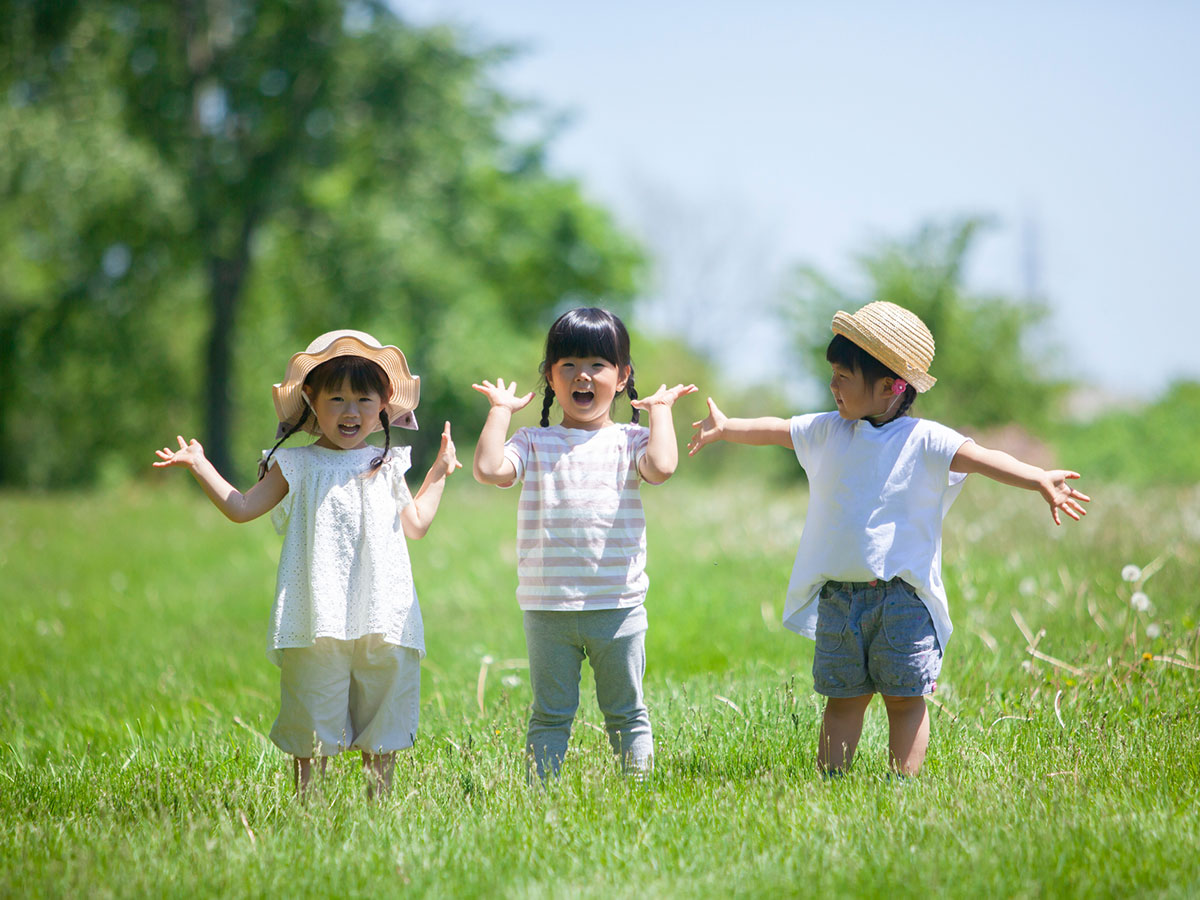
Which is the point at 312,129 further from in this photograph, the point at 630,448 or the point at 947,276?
the point at 630,448

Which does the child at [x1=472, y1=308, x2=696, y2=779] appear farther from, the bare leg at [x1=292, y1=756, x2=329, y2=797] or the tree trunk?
the tree trunk

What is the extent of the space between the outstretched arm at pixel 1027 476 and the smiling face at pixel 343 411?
7.38 ft

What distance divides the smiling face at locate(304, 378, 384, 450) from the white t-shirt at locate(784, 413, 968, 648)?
173 centimetres

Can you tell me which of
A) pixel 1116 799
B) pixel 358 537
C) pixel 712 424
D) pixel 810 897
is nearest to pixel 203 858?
pixel 358 537

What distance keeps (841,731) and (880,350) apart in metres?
1.45

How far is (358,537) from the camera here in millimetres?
4047

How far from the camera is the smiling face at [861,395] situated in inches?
161

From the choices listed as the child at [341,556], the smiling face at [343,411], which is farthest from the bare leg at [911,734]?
the smiling face at [343,411]

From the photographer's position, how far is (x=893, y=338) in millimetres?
3984

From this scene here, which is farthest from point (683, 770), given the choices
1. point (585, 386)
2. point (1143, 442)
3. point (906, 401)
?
point (1143, 442)

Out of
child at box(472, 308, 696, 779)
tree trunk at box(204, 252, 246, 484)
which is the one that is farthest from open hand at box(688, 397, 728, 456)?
tree trunk at box(204, 252, 246, 484)

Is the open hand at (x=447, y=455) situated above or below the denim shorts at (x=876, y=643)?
above

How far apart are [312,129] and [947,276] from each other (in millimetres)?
12785

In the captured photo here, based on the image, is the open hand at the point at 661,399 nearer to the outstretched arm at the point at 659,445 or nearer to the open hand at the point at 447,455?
the outstretched arm at the point at 659,445
